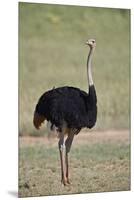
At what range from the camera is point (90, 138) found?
656 cm

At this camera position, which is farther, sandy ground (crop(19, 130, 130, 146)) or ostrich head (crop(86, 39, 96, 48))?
ostrich head (crop(86, 39, 96, 48))

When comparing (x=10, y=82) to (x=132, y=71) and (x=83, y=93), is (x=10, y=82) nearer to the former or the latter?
(x=83, y=93)

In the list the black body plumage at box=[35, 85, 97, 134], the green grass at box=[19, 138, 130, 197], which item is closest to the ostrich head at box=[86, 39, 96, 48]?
the black body plumage at box=[35, 85, 97, 134]

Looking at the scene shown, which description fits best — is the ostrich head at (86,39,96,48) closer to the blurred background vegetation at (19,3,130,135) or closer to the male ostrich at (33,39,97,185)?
the blurred background vegetation at (19,3,130,135)

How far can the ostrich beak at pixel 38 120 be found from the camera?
6312 mm

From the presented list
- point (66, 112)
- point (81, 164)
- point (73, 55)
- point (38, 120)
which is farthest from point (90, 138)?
point (73, 55)

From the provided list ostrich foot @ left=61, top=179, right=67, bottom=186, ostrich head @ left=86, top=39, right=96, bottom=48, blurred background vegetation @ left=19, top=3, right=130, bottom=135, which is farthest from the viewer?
ostrich head @ left=86, top=39, right=96, bottom=48

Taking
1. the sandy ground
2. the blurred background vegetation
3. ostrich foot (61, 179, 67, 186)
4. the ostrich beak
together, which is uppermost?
the blurred background vegetation

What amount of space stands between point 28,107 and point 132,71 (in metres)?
1.10

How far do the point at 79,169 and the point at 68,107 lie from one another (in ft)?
1.93

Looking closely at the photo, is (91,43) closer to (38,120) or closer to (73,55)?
(73,55)

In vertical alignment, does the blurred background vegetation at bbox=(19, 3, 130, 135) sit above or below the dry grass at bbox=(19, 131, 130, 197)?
above

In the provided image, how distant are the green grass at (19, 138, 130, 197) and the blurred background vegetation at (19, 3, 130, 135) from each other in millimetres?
197

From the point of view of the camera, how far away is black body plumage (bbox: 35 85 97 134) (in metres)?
6.32
